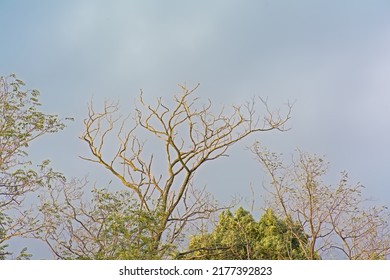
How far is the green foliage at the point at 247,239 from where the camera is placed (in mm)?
5523

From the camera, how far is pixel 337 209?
489 centimetres

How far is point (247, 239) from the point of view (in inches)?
227

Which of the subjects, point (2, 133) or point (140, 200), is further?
point (140, 200)

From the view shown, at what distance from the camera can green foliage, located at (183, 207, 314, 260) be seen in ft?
18.1
